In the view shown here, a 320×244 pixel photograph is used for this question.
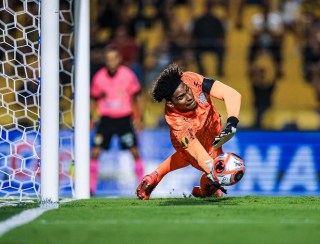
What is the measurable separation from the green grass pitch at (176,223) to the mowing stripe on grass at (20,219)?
0.24 feet

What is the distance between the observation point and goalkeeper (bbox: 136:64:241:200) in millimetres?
7906

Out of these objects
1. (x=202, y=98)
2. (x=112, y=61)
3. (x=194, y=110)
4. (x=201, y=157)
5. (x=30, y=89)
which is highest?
(x=112, y=61)

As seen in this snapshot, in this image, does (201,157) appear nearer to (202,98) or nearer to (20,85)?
(202,98)

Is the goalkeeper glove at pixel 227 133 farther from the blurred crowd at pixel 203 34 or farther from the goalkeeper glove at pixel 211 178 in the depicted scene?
the blurred crowd at pixel 203 34

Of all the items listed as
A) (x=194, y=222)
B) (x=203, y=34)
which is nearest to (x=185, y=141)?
(x=194, y=222)

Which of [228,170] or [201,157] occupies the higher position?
[201,157]

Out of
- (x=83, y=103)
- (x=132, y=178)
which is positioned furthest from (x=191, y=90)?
(x=132, y=178)

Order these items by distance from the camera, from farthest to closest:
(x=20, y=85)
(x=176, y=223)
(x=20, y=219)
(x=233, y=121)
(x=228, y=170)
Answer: (x=20, y=85) < (x=233, y=121) < (x=228, y=170) < (x=20, y=219) < (x=176, y=223)

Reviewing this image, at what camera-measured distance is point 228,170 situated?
7516mm

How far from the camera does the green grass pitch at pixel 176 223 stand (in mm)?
5703

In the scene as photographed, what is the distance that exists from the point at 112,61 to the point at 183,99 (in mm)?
5160

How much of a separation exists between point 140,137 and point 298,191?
94.3 inches

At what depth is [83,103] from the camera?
31.5ft

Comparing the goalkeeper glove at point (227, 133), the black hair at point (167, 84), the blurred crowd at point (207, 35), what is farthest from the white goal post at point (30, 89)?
the blurred crowd at point (207, 35)
